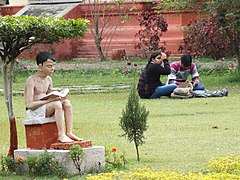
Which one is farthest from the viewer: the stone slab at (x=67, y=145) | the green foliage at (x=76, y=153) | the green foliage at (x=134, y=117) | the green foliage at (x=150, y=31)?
the green foliage at (x=150, y=31)

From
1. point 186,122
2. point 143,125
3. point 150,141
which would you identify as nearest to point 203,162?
point 143,125

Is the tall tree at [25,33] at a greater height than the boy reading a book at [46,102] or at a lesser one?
greater

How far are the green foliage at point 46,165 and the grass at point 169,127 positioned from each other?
0.88 metres

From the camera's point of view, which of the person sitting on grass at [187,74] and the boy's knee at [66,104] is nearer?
the boy's knee at [66,104]

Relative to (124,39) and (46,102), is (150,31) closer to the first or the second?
(124,39)

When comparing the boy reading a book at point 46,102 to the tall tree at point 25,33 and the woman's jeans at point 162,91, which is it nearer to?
the tall tree at point 25,33

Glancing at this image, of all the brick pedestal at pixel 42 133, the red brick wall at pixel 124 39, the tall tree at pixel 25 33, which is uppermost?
the tall tree at pixel 25 33

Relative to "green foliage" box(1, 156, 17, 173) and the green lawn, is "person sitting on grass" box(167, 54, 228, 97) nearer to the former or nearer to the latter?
the green lawn

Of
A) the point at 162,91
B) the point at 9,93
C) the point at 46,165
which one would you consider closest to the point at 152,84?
the point at 162,91

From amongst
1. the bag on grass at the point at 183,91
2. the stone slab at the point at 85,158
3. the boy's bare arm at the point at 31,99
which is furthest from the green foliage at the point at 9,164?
the bag on grass at the point at 183,91

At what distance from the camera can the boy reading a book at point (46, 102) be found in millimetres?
9258

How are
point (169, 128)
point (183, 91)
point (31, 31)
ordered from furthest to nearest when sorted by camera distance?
1. point (183, 91)
2. point (169, 128)
3. point (31, 31)

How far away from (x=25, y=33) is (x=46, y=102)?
2.41ft

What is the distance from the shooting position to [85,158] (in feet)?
30.1
